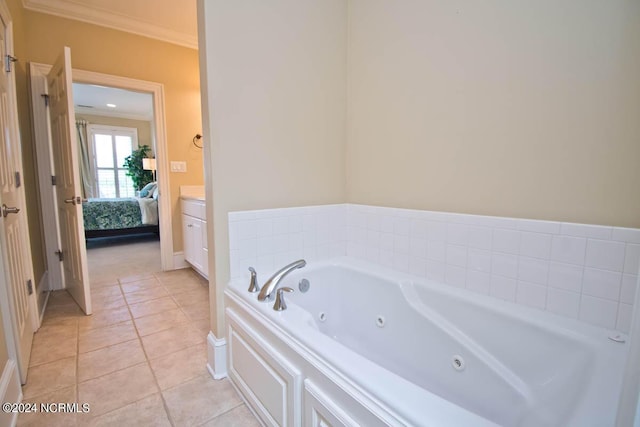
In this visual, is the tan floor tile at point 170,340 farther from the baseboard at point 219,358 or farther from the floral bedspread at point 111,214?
the floral bedspread at point 111,214

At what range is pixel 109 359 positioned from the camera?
1741 mm

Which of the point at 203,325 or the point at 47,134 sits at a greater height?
the point at 47,134

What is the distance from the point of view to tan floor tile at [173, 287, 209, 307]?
99.7 inches

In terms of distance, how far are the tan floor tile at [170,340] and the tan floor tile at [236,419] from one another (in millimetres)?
700

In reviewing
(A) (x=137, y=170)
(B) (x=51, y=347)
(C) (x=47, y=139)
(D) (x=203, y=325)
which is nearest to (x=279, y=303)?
(D) (x=203, y=325)

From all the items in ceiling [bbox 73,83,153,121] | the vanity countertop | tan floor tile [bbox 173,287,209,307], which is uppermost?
ceiling [bbox 73,83,153,121]

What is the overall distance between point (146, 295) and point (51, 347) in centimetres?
85

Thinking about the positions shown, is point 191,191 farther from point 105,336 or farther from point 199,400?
point 199,400

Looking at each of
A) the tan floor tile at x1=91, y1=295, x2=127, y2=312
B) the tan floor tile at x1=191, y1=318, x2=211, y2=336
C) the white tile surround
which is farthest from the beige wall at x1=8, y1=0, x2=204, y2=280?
the white tile surround

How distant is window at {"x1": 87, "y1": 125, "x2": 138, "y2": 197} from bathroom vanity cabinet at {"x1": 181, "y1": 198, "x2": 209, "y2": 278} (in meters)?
4.80

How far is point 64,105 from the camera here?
217 cm

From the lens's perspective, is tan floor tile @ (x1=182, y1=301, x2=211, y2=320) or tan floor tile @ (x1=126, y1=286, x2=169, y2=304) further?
tan floor tile @ (x1=126, y1=286, x2=169, y2=304)

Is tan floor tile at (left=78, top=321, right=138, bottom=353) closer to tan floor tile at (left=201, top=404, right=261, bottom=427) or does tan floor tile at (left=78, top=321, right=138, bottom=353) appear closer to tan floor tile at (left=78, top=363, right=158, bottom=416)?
tan floor tile at (left=78, top=363, right=158, bottom=416)

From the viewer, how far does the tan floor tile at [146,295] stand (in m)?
2.60
